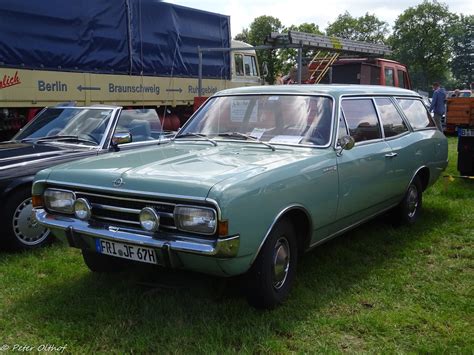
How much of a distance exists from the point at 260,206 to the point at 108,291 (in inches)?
60.7

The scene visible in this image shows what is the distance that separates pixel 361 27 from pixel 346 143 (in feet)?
226

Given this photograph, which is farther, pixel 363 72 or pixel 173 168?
pixel 363 72

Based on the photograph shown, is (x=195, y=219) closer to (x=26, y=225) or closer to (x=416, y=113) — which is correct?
(x=26, y=225)

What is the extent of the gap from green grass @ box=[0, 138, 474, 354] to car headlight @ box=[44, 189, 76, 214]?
71cm

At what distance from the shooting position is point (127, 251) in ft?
11.1

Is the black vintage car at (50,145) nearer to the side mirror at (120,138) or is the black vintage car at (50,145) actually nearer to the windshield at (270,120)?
the side mirror at (120,138)

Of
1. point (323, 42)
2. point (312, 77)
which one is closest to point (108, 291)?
point (323, 42)

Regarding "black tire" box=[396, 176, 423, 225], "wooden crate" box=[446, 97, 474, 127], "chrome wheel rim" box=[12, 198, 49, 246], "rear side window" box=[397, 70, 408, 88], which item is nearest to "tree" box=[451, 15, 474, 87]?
"wooden crate" box=[446, 97, 474, 127]

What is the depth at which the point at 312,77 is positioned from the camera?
558 inches

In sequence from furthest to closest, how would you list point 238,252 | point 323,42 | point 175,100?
point 175,100 → point 323,42 → point 238,252

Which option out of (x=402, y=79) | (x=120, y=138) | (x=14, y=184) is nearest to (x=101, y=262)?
(x=14, y=184)

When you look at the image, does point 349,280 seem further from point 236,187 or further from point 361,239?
point 236,187

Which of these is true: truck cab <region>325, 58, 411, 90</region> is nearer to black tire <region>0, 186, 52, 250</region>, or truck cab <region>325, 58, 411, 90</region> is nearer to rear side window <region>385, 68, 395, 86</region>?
rear side window <region>385, 68, 395, 86</region>

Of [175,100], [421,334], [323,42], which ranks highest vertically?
[323,42]
